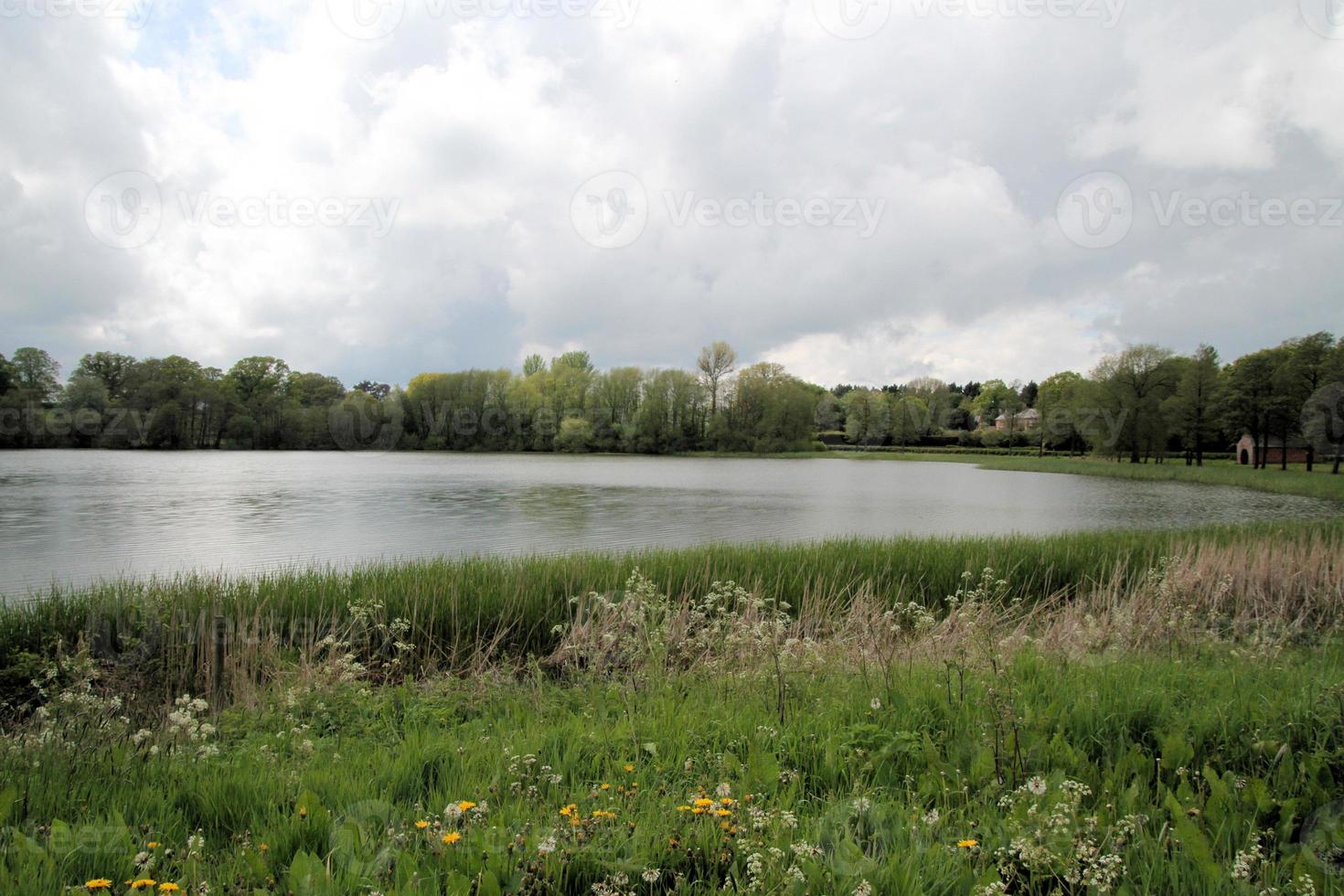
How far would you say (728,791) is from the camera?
3.06 metres

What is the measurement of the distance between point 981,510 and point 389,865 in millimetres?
31716

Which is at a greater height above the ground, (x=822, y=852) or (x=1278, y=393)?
(x=1278, y=393)

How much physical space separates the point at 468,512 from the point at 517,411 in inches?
3227

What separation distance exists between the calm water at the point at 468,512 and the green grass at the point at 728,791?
10.0 m

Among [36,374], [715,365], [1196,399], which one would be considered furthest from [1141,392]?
[36,374]

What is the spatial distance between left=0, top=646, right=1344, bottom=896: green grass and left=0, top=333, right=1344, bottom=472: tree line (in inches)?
2771

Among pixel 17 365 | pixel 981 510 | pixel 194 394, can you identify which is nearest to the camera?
pixel 981 510

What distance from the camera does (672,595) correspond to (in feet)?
37.8

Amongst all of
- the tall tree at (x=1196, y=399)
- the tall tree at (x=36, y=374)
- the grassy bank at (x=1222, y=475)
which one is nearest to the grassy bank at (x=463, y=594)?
the grassy bank at (x=1222, y=475)

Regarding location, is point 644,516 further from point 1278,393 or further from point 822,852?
point 1278,393

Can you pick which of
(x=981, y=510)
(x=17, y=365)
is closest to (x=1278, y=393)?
(x=981, y=510)

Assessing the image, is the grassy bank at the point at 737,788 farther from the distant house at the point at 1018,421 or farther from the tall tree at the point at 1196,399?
the distant house at the point at 1018,421

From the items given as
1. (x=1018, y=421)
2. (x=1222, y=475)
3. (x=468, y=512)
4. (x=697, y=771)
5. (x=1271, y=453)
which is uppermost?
(x=1018, y=421)

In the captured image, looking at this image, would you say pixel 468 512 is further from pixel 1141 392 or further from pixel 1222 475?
pixel 1141 392
